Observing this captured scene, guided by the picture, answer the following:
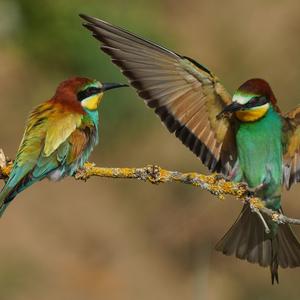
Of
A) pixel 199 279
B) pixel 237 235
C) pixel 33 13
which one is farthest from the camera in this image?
pixel 33 13

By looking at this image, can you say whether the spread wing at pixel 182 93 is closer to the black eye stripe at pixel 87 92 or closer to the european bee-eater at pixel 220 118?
the european bee-eater at pixel 220 118

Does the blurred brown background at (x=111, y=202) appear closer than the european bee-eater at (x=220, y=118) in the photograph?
No

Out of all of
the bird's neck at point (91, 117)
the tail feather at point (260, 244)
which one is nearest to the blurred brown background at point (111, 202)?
the tail feather at point (260, 244)

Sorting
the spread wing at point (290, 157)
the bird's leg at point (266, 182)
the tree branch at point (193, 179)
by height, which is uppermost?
the spread wing at point (290, 157)

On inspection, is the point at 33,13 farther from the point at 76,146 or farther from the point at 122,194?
the point at 76,146

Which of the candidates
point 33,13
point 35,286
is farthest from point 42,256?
point 33,13

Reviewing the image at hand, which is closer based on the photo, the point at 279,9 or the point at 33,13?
the point at 33,13

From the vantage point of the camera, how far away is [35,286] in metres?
4.50

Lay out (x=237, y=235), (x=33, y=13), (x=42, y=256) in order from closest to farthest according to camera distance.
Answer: (x=237, y=235), (x=42, y=256), (x=33, y=13)

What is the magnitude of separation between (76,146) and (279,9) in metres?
3.99

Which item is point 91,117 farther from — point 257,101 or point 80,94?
point 257,101

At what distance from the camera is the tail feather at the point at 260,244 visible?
2926 mm

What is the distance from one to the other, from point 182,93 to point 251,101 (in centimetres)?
21

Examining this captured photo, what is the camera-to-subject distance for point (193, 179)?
2.41 metres
